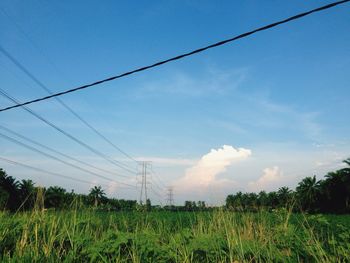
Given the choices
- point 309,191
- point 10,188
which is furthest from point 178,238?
point 309,191

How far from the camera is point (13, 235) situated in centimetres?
706

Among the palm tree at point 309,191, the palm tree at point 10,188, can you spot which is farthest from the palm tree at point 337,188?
the palm tree at point 10,188

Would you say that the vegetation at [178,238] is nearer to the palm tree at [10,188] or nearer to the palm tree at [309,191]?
the palm tree at [10,188]

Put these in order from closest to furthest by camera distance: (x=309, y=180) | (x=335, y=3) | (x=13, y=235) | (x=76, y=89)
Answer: (x=335, y=3) → (x=76, y=89) → (x=13, y=235) → (x=309, y=180)

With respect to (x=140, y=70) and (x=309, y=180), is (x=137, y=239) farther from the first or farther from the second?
(x=309, y=180)

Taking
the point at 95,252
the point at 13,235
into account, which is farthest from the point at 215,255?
the point at 13,235

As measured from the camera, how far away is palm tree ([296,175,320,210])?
63.9 meters

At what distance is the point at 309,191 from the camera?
66562mm

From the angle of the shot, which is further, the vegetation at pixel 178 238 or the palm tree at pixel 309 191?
the palm tree at pixel 309 191

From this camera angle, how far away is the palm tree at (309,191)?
63.9 metres

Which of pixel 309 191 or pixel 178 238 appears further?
pixel 309 191

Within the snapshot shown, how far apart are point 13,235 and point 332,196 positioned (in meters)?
65.3

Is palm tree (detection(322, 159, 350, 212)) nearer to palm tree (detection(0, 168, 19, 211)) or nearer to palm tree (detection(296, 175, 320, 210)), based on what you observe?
palm tree (detection(296, 175, 320, 210))

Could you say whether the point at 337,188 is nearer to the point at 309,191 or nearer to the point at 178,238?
the point at 309,191
